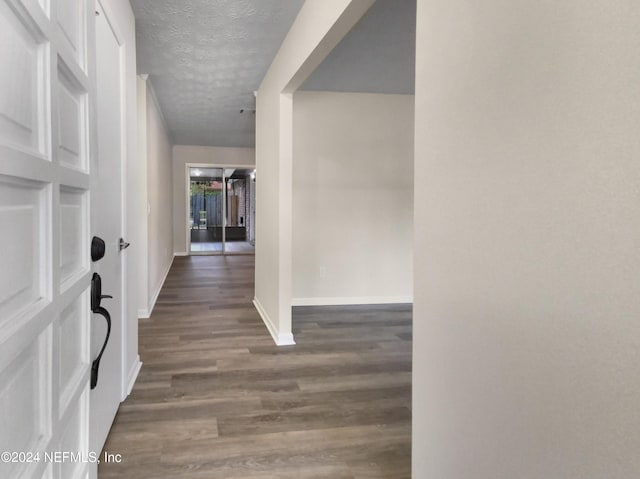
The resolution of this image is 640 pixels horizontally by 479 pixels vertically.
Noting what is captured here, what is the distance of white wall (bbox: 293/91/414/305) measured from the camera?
4.71m

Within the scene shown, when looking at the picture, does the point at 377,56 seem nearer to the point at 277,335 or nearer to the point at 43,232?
the point at 277,335

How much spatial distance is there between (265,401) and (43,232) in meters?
1.94

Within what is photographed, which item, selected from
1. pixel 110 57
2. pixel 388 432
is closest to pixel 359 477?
pixel 388 432

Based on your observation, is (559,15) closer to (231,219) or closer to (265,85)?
(265,85)

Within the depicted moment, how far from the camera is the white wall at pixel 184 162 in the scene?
904 centimetres

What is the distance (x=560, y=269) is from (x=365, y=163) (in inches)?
163

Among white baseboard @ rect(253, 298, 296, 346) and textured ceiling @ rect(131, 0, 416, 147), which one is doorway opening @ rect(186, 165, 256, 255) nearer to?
textured ceiling @ rect(131, 0, 416, 147)

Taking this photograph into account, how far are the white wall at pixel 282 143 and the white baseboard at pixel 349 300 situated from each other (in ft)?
1.64

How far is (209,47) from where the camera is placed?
338 cm

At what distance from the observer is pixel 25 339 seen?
0.67 metres

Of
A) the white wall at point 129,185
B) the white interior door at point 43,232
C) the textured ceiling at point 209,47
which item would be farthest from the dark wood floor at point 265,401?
the textured ceiling at point 209,47

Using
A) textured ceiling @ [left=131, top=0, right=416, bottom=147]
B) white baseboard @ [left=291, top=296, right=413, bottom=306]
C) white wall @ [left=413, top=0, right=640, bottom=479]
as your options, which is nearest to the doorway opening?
textured ceiling @ [left=131, top=0, right=416, bottom=147]

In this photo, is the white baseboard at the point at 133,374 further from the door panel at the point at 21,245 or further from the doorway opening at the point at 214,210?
the doorway opening at the point at 214,210

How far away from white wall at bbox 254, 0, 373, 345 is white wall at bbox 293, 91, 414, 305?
19.6 inches
